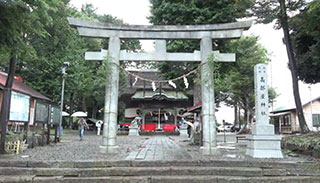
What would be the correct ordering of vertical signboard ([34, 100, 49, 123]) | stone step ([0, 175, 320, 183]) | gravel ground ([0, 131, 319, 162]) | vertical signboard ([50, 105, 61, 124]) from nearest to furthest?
stone step ([0, 175, 320, 183]) < gravel ground ([0, 131, 319, 162]) < vertical signboard ([34, 100, 49, 123]) < vertical signboard ([50, 105, 61, 124])

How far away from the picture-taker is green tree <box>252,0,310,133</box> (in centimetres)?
1127

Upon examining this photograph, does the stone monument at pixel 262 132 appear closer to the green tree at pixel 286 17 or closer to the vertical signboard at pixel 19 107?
the green tree at pixel 286 17

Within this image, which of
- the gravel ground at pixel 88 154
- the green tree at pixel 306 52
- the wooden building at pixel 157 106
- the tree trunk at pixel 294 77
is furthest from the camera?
the wooden building at pixel 157 106

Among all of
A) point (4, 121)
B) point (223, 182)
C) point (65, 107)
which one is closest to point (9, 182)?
point (4, 121)

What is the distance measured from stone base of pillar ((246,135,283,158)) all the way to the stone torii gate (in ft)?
Result: 4.31

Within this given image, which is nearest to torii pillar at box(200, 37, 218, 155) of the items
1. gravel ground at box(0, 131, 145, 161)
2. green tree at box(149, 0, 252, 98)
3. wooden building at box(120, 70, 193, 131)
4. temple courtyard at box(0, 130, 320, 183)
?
temple courtyard at box(0, 130, 320, 183)

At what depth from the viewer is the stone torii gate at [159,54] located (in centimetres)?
831

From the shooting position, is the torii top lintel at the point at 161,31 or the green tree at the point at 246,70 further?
the green tree at the point at 246,70

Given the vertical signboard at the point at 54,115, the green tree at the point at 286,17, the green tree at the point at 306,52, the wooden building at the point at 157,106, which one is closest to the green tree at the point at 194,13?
the green tree at the point at 286,17

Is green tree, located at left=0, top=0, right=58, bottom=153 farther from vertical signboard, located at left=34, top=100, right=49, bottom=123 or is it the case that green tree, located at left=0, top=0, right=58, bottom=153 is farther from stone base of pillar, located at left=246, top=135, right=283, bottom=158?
stone base of pillar, located at left=246, top=135, right=283, bottom=158

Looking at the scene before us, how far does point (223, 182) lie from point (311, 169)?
99.8 inches

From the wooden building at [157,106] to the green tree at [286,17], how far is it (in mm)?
14116

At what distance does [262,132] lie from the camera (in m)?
7.81

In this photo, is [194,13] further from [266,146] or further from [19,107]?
[19,107]
